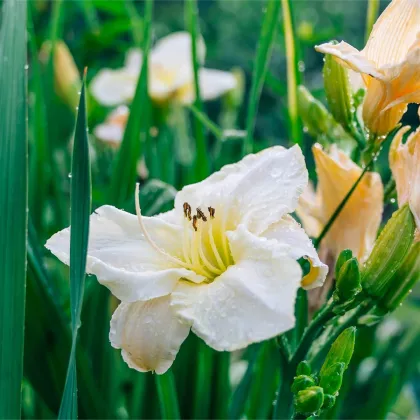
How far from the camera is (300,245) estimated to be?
325 mm

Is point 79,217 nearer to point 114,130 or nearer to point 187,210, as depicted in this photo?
point 187,210

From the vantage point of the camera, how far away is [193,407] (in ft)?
1.80

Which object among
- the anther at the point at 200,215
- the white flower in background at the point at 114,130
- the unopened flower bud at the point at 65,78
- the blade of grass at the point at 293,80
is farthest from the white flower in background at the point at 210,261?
the unopened flower bud at the point at 65,78

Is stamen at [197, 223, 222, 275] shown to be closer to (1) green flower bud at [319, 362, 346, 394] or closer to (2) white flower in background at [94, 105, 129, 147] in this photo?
(1) green flower bud at [319, 362, 346, 394]

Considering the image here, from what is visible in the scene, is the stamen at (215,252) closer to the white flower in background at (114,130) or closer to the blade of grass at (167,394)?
the blade of grass at (167,394)

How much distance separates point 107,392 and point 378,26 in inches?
14.9

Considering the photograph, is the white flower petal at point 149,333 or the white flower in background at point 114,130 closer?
the white flower petal at point 149,333

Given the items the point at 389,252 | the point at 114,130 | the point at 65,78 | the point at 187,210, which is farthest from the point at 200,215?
the point at 65,78

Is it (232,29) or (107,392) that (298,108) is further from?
(232,29)

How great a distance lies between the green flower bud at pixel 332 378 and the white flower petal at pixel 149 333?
0.26ft

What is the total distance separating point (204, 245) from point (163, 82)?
68 cm

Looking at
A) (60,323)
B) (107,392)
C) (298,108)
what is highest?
(298,108)

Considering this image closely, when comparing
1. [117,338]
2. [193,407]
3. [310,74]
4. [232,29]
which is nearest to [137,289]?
[117,338]

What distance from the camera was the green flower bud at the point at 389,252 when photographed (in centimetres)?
36
